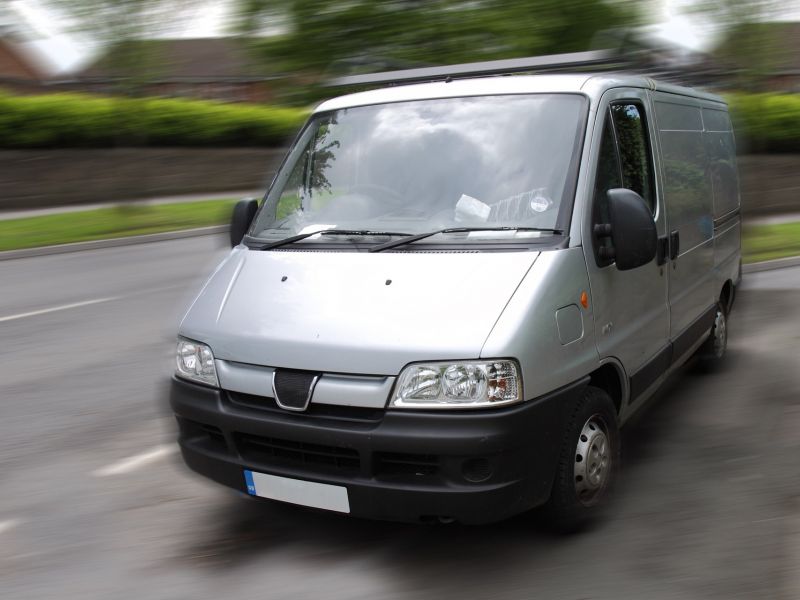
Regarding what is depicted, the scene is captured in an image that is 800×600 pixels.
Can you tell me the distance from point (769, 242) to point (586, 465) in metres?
12.8

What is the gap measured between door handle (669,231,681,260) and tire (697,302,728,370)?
1.64m

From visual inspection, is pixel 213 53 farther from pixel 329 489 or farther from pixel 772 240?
pixel 329 489

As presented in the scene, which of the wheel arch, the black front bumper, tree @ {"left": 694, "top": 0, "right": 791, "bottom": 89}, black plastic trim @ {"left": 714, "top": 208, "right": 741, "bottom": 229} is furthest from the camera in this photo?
tree @ {"left": 694, "top": 0, "right": 791, "bottom": 89}

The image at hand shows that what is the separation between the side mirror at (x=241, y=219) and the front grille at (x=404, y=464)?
1873mm

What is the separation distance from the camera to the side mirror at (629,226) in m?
4.12

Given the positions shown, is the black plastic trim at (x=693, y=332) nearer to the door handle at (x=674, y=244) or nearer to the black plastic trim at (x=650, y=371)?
the black plastic trim at (x=650, y=371)

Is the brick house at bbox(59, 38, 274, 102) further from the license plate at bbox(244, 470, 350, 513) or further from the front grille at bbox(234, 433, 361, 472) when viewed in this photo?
the license plate at bbox(244, 470, 350, 513)

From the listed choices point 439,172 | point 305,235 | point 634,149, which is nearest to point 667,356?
point 634,149

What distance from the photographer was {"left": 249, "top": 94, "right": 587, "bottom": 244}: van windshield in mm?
4273

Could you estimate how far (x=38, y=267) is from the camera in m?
14.3

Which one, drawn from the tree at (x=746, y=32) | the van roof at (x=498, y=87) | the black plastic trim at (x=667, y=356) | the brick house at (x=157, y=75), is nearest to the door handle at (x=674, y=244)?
the black plastic trim at (x=667, y=356)

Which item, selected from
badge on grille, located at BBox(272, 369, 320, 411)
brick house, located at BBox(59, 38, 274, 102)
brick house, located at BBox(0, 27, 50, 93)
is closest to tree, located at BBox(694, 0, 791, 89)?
brick house, located at BBox(59, 38, 274, 102)

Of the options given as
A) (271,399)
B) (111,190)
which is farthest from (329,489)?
(111,190)

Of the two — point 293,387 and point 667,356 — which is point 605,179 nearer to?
point 667,356
